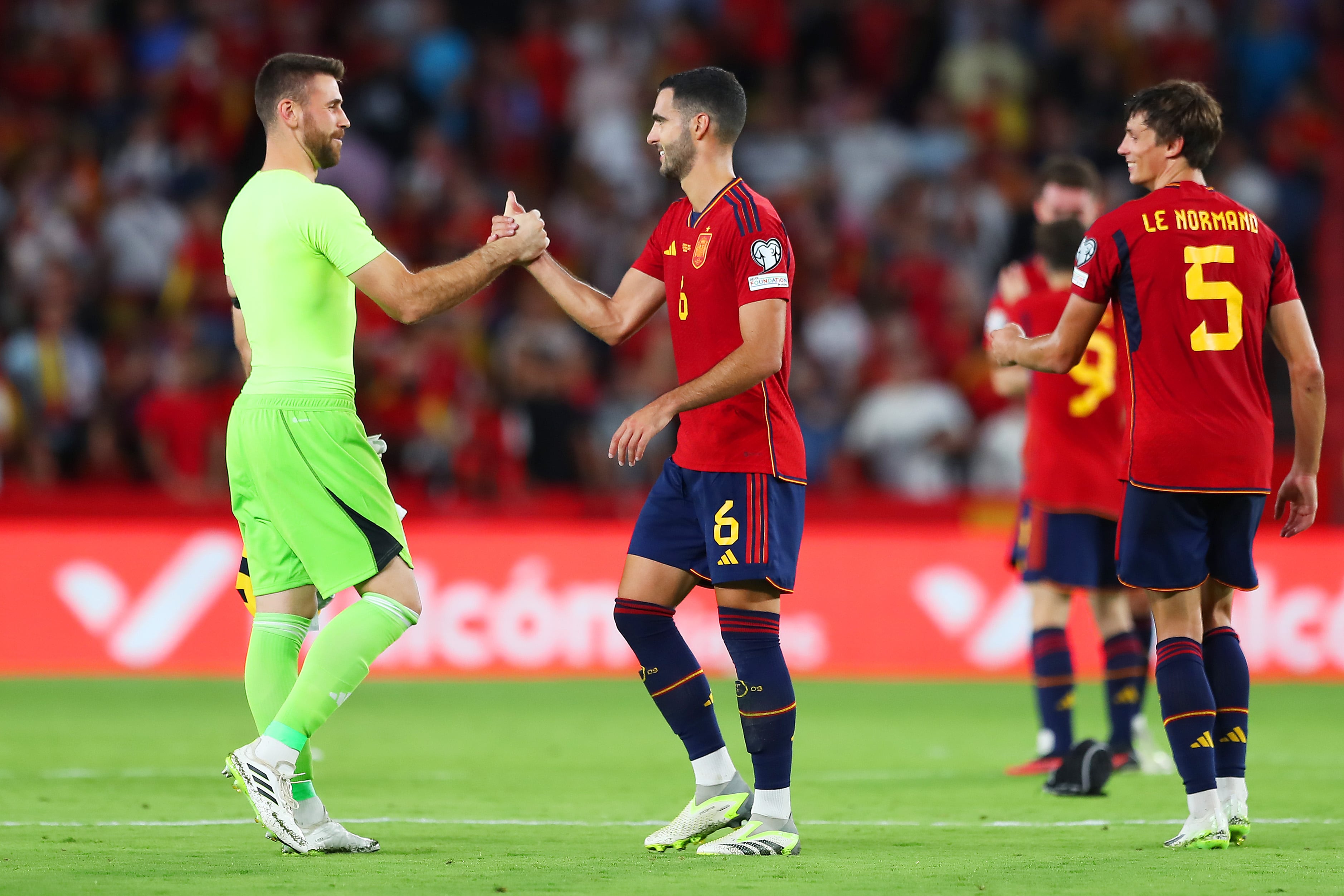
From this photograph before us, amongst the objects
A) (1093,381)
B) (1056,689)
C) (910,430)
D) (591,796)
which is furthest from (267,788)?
(910,430)

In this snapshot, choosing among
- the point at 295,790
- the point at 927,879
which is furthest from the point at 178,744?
the point at 927,879

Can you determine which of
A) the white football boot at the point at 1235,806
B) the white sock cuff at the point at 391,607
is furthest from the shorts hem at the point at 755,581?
the white football boot at the point at 1235,806

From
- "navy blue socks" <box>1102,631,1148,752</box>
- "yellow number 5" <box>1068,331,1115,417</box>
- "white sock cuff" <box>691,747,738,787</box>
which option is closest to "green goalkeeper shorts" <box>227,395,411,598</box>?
"white sock cuff" <box>691,747,738,787</box>

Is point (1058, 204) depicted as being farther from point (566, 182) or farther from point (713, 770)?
point (566, 182)

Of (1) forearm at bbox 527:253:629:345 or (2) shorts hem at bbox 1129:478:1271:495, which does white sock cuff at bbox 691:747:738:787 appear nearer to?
(1) forearm at bbox 527:253:629:345

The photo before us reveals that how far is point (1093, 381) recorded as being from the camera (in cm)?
781

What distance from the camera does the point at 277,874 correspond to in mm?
4844

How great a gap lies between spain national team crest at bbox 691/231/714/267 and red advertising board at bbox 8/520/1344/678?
21.1 feet

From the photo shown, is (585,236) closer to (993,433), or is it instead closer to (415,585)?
(993,433)

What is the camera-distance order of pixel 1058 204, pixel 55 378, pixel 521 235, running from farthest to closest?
1. pixel 55 378
2. pixel 1058 204
3. pixel 521 235

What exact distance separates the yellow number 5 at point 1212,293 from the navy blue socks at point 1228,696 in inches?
37.6

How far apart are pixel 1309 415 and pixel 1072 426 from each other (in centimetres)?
218

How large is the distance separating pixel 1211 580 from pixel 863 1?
1329 centimetres

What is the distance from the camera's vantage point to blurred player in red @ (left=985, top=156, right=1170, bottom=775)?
7.67 m
